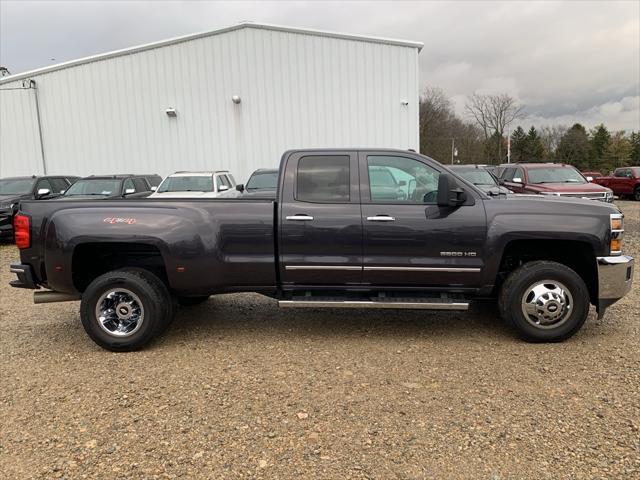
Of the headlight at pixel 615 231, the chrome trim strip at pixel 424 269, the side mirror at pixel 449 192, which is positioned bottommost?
the chrome trim strip at pixel 424 269

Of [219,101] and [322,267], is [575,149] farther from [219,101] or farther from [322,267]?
[322,267]

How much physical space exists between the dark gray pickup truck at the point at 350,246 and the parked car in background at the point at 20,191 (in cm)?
786

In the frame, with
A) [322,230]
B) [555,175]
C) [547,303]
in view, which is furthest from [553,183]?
[322,230]

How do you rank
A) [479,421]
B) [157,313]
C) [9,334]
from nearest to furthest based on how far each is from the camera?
1. [479,421]
2. [157,313]
3. [9,334]

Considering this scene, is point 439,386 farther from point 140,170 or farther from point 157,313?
point 140,170

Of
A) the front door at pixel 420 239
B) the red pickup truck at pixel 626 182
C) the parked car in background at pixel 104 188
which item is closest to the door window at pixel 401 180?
the front door at pixel 420 239

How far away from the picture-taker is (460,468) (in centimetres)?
270

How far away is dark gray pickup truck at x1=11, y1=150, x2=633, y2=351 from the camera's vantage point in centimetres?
439

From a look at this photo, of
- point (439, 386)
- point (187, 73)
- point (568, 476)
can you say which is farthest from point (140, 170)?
point (568, 476)

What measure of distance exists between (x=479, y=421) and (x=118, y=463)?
2239 millimetres

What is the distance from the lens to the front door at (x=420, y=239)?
14.4 feet

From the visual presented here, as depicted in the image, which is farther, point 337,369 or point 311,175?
point 311,175

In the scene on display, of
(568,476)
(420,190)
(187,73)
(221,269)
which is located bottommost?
(568,476)

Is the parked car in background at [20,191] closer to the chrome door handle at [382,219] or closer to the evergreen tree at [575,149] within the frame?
the chrome door handle at [382,219]
